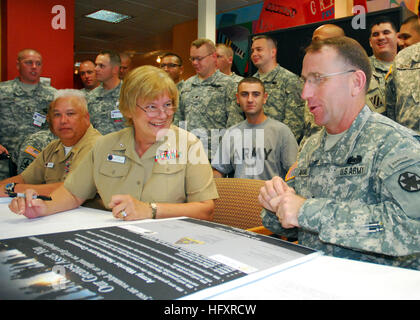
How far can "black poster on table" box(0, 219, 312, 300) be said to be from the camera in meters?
0.65

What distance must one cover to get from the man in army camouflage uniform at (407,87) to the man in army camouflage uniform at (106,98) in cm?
283

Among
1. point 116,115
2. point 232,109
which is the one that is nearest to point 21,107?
point 116,115

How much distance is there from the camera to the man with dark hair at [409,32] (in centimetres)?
293

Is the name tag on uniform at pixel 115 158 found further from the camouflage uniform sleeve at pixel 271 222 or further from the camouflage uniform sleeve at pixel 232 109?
the camouflage uniform sleeve at pixel 232 109

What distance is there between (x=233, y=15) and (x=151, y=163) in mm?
7510

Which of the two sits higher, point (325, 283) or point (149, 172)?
point (149, 172)

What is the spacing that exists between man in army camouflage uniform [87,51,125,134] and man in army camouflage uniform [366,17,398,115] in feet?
8.61

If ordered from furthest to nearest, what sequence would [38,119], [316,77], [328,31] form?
[38,119], [328,31], [316,77]

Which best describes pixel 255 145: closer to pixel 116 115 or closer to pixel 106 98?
pixel 116 115

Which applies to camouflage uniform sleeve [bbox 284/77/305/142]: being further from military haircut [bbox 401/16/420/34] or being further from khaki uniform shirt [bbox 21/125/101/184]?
khaki uniform shirt [bbox 21/125/101/184]

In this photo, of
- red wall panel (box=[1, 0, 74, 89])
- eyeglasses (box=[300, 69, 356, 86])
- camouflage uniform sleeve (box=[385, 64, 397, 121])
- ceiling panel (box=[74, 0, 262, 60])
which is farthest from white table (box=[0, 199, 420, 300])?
ceiling panel (box=[74, 0, 262, 60])

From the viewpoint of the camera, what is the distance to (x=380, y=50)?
3.02 meters

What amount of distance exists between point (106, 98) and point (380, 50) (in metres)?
2.90

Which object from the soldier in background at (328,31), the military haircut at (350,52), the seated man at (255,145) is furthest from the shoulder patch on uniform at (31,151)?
the military haircut at (350,52)
